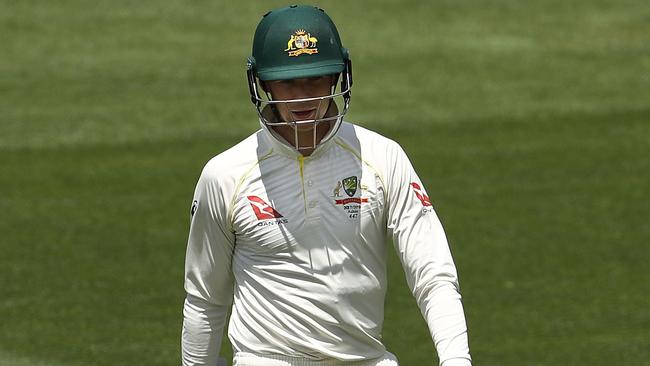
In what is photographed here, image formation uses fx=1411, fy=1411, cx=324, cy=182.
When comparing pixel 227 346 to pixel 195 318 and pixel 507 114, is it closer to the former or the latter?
pixel 195 318

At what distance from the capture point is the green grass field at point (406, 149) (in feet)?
32.1

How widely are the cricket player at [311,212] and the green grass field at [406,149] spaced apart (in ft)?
13.9

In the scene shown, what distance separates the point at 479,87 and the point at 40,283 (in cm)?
742

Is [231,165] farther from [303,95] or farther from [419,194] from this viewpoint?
[419,194]

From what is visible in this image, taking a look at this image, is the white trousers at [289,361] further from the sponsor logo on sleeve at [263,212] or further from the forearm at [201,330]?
the sponsor logo on sleeve at [263,212]

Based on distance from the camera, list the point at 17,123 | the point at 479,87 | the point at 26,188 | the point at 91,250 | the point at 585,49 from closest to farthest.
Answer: the point at 91,250, the point at 26,188, the point at 17,123, the point at 479,87, the point at 585,49

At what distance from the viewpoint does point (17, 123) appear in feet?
50.8

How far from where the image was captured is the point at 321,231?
483 cm

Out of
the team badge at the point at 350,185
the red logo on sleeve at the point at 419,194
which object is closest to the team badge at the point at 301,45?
the team badge at the point at 350,185

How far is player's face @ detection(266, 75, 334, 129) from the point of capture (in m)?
4.76

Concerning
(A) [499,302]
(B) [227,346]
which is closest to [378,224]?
(B) [227,346]

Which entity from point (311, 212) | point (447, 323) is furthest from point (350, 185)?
point (447, 323)

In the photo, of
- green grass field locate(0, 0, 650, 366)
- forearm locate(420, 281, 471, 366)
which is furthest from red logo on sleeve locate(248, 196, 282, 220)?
green grass field locate(0, 0, 650, 366)

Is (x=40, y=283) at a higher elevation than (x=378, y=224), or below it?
below
